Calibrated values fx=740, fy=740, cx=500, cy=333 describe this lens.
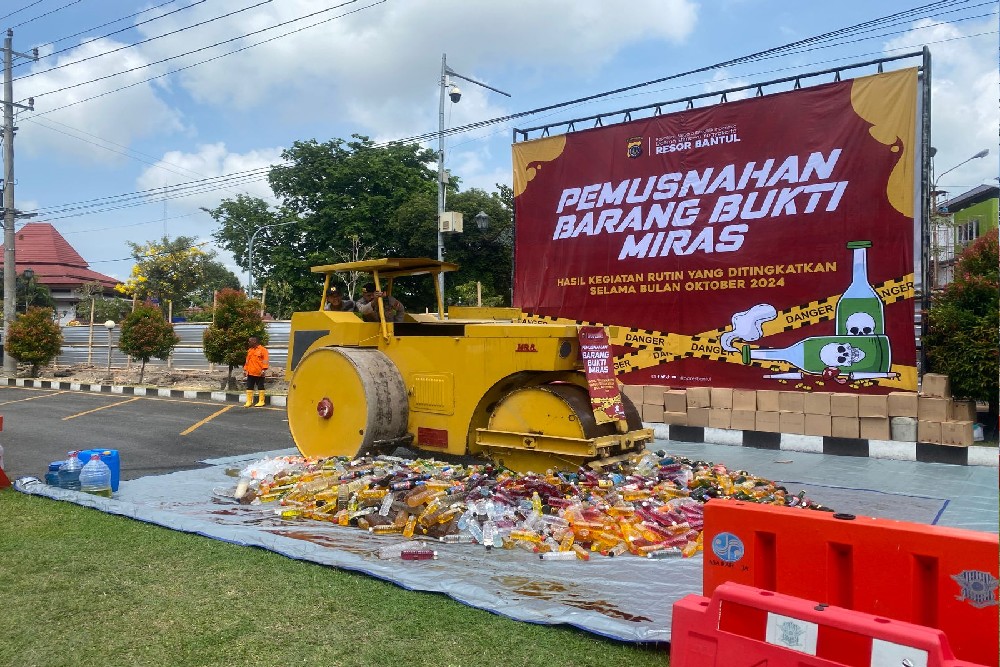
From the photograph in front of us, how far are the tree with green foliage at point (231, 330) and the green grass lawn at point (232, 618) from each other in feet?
41.1

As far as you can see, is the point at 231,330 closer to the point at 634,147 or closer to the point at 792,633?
the point at 634,147

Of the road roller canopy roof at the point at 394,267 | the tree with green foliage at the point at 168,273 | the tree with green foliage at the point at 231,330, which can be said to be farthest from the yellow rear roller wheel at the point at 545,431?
the tree with green foliage at the point at 168,273

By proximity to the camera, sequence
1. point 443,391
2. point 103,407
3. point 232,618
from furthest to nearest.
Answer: point 103,407
point 443,391
point 232,618

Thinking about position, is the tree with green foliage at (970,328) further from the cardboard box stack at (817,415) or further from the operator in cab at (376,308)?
the operator in cab at (376,308)

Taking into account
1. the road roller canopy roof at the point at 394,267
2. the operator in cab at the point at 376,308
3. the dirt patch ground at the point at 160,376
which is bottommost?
the dirt patch ground at the point at 160,376

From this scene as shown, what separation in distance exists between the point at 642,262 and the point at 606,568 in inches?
292

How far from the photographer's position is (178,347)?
73.4 feet

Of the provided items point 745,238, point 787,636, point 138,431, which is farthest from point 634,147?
point 787,636

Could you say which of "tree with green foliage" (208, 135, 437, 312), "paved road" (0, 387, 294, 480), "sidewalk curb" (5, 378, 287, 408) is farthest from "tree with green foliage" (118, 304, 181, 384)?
"tree with green foliage" (208, 135, 437, 312)

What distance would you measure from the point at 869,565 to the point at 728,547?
1.75 ft

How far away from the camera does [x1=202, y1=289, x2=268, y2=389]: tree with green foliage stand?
17.0 metres

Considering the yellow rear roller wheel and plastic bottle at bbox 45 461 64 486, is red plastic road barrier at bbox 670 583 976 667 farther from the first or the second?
plastic bottle at bbox 45 461 64 486

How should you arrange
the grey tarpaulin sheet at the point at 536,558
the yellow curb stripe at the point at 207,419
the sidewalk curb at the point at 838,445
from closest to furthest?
the grey tarpaulin sheet at the point at 536,558 < the sidewalk curb at the point at 838,445 < the yellow curb stripe at the point at 207,419

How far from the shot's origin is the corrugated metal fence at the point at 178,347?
20.3 metres
